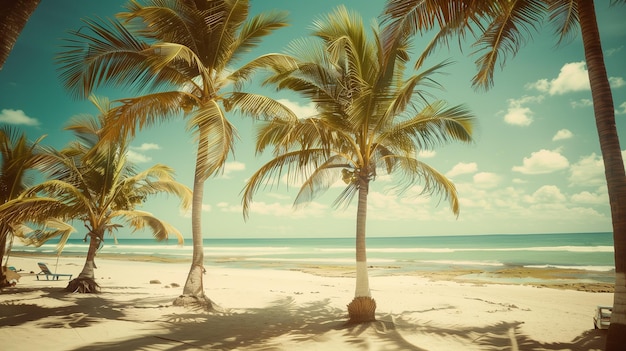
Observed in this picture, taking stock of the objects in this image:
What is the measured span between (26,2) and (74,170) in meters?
8.05

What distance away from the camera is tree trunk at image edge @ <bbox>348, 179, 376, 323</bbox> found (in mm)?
6566

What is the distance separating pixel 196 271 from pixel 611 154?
815 cm

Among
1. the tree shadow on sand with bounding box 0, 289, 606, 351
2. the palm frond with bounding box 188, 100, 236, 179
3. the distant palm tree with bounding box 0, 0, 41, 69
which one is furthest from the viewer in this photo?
the palm frond with bounding box 188, 100, 236, 179

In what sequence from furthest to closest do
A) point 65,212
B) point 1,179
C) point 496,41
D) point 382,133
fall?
point 1,179 → point 65,212 → point 382,133 → point 496,41

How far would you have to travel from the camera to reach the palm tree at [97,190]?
30.1ft

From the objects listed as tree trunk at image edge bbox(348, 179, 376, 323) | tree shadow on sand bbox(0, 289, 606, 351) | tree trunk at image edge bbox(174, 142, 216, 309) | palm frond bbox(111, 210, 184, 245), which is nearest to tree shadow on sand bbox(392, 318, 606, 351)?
tree shadow on sand bbox(0, 289, 606, 351)

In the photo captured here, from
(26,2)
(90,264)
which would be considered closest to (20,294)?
(90,264)

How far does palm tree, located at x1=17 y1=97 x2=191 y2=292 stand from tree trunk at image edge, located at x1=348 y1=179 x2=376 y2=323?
653 centimetres

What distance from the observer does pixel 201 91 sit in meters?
8.31

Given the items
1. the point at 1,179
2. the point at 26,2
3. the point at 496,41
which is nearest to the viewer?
the point at 26,2

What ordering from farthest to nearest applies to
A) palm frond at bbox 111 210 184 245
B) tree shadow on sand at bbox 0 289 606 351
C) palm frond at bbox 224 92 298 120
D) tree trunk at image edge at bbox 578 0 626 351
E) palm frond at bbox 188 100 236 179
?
palm frond at bbox 111 210 184 245 < palm frond at bbox 224 92 298 120 < palm frond at bbox 188 100 236 179 < tree shadow on sand at bbox 0 289 606 351 < tree trunk at image edge at bbox 578 0 626 351

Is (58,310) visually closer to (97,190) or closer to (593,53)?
(97,190)

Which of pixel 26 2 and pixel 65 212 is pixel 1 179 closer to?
pixel 65 212

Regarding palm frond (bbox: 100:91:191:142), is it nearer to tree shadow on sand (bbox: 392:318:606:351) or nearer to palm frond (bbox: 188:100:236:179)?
palm frond (bbox: 188:100:236:179)
